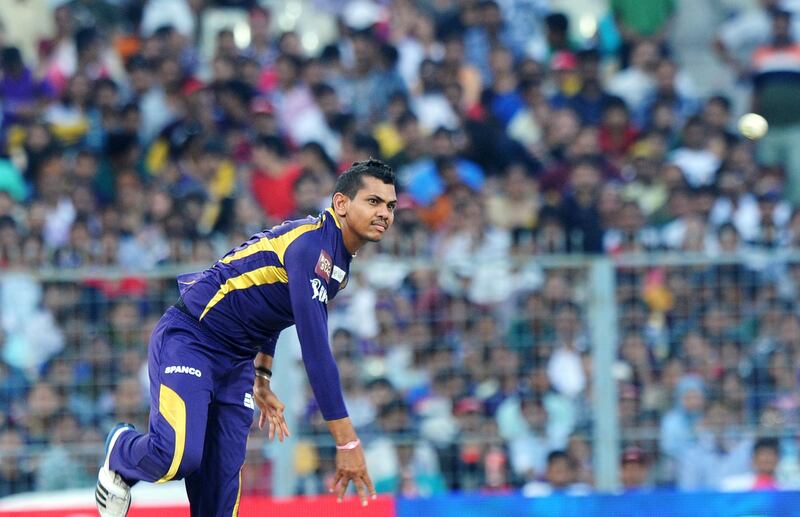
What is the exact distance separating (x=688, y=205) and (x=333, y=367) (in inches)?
227

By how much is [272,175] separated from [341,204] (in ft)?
19.8

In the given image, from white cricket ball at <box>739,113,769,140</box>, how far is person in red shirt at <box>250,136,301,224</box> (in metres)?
4.20

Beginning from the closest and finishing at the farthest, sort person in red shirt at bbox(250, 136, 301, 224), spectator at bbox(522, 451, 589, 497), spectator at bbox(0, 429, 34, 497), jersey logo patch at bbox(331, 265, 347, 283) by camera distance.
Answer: jersey logo patch at bbox(331, 265, 347, 283) < spectator at bbox(522, 451, 589, 497) < spectator at bbox(0, 429, 34, 497) < person in red shirt at bbox(250, 136, 301, 224)

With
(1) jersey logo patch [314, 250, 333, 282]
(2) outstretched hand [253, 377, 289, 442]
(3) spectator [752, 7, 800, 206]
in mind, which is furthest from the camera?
(3) spectator [752, 7, 800, 206]

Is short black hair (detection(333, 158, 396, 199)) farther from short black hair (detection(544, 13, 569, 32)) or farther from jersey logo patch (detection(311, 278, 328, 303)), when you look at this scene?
short black hair (detection(544, 13, 569, 32))

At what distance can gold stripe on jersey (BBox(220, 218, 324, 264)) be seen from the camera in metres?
7.39

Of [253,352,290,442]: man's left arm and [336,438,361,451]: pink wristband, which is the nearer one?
[336,438,361,451]: pink wristband

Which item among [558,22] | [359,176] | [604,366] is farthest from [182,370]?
[558,22]

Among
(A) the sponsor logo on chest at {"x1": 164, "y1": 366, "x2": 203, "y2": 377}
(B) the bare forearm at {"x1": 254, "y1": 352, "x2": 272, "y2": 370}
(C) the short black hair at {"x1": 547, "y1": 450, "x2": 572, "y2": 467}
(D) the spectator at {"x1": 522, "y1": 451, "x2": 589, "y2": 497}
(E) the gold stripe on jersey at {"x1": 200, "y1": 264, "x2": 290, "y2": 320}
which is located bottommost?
(D) the spectator at {"x1": 522, "y1": 451, "x2": 589, "y2": 497}

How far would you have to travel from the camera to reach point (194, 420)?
7367 mm

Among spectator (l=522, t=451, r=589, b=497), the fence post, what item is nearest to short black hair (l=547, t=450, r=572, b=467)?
spectator (l=522, t=451, r=589, b=497)

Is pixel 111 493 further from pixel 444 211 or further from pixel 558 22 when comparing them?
pixel 558 22

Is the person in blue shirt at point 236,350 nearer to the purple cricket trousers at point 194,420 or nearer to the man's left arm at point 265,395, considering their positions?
the purple cricket trousers at point 194,420

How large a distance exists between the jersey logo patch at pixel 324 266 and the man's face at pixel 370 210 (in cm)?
23
